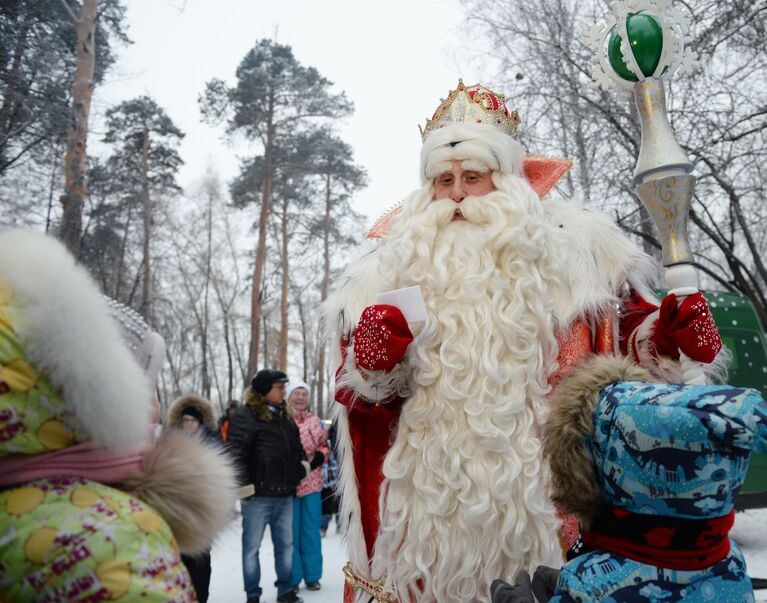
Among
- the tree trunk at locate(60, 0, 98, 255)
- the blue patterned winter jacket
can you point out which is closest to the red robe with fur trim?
the blue patterned winter jacket

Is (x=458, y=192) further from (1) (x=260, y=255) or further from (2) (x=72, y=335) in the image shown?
(1) (x=260, y=255)

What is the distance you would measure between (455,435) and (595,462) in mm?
811

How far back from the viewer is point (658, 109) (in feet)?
8.12

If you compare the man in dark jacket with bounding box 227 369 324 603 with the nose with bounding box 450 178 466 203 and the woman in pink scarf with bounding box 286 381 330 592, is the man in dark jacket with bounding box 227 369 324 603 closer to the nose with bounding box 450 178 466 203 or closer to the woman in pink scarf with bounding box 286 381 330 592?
the woman in pink scarf with bounding box 286 381 330 592

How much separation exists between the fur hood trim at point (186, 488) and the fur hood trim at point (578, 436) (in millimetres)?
801

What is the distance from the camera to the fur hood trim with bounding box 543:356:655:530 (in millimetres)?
1561

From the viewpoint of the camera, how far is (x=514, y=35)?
40.0ft

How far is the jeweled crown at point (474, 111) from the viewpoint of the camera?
9.71ft

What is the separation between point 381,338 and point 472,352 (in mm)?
370

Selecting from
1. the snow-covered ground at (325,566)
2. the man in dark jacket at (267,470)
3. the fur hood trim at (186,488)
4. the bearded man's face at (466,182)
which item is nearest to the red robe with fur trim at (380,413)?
the bearded man's face at (466,182)

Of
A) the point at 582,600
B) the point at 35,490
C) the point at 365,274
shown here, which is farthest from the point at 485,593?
the point at 35,490

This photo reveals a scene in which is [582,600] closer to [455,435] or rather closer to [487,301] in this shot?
[455,435]

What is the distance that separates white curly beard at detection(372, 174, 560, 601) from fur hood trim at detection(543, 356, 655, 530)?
61 cm

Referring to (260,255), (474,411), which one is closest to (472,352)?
(474,411)
